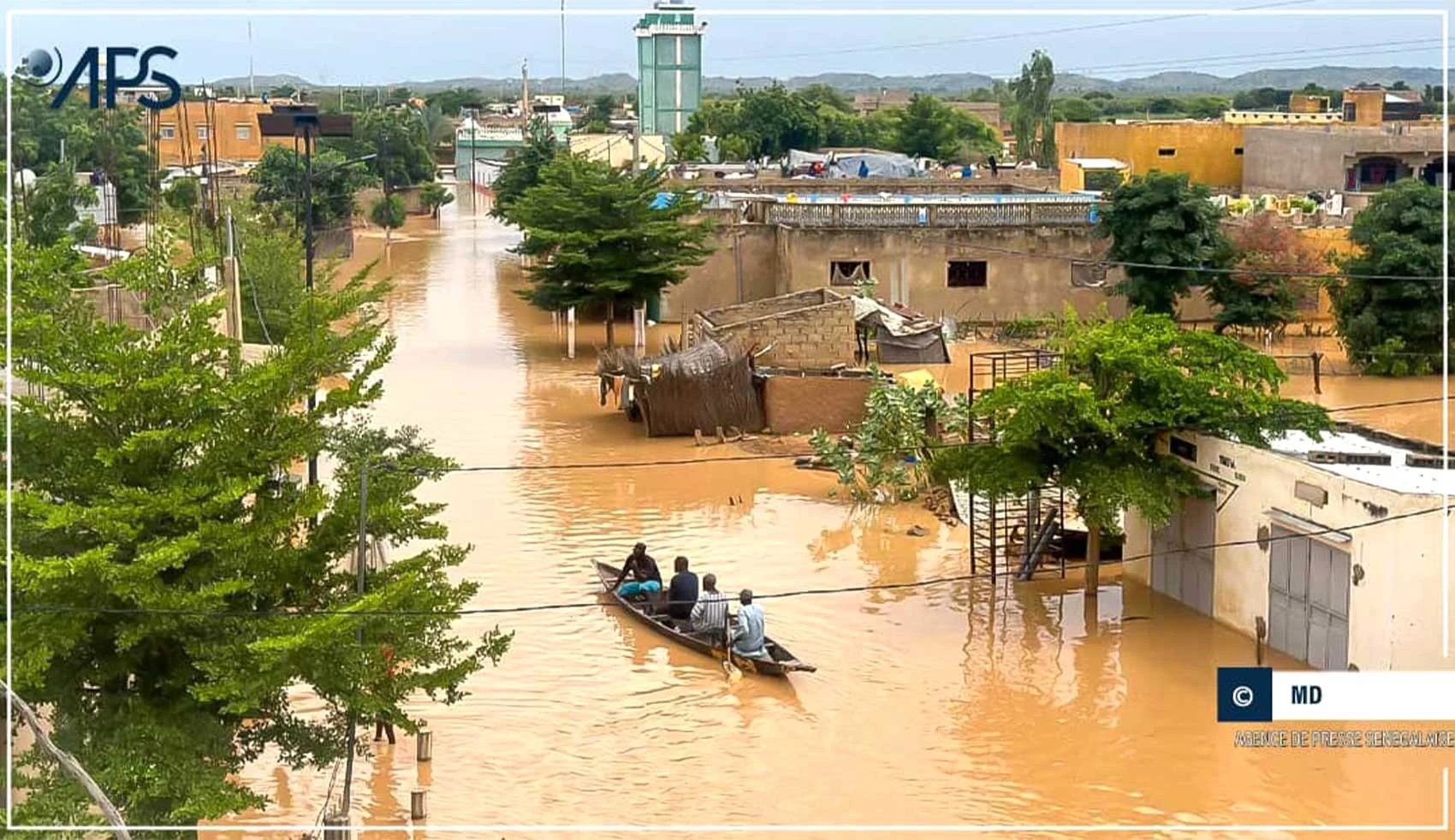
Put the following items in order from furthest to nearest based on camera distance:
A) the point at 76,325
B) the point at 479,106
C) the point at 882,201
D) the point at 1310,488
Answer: the point at 479,106
the point at 882,201
the point at 1310,488
the point at 76,325

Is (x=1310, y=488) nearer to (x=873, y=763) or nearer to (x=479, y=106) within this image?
(x=873, y=763)

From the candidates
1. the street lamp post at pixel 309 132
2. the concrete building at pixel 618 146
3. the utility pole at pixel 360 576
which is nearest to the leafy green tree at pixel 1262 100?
the concrete building at pixel 618 146

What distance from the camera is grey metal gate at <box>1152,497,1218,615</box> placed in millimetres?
17438

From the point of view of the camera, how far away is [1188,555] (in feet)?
58.4

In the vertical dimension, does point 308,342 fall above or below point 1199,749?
above

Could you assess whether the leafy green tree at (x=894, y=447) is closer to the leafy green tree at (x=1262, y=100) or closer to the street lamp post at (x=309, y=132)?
the street lamp post at (x=309, y=132)

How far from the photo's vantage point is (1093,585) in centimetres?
1808

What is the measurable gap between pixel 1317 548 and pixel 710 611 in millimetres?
5041

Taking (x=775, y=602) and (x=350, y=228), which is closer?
(x=775, y=602)

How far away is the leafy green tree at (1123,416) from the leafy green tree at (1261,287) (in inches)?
634

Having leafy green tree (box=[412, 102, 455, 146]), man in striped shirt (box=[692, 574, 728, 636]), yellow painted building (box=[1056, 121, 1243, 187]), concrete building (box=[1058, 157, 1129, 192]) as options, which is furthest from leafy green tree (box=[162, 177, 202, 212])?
leafy green tree (box=[412, 102, 455, 146])

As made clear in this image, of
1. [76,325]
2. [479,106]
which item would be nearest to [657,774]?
[76,325]

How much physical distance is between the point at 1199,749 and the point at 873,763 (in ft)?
7.94

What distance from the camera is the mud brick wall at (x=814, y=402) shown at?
26.2 meters
